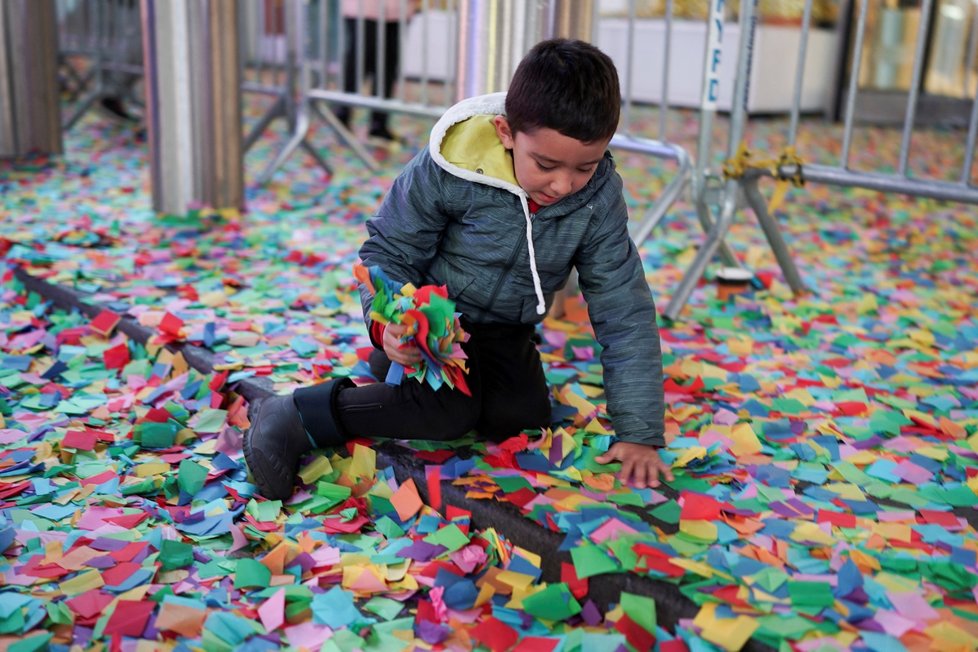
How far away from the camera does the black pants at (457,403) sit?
181 cm

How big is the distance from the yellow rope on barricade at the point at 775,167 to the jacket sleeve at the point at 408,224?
1.27 metres

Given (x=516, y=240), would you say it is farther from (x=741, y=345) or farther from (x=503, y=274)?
(x=741, y=345)

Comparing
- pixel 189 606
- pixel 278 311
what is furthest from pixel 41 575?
pixel 278 311

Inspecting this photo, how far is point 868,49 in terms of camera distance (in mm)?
8930

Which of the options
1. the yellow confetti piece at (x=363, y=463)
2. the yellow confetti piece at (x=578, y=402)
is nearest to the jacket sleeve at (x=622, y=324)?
the yellow confetti piece at (x=578, y=402)

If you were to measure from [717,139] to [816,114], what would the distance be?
3.08 meters

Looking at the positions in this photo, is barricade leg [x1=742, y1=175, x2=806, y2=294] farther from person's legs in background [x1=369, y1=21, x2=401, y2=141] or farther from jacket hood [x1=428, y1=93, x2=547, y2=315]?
person's legs in background [x1=369, y1=21, x2=401, y2=141]

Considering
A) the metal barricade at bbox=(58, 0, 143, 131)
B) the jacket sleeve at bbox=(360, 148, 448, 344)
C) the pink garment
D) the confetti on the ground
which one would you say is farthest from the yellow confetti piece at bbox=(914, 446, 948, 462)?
the metal barricade at bbox=(58, 0, 143, 131)

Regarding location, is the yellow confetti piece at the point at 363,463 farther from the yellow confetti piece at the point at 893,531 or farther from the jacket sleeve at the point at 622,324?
the yellow confetti piece at the point at 893,531

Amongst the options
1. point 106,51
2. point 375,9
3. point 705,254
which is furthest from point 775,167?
point 106,51

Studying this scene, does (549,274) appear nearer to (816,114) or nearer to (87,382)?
(87,382)

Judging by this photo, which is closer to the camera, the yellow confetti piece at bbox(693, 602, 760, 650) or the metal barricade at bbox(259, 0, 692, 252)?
the yellow confetti piece at bbox(693, 602, 760, 650)

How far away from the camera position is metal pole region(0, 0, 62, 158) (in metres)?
4.76

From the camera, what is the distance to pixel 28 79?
4879 mm
